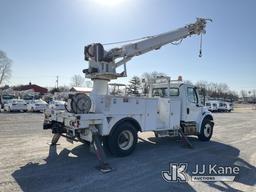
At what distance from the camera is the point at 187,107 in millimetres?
11195

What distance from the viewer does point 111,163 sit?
25.2 feet

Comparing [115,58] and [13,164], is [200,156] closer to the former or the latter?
[115,58]

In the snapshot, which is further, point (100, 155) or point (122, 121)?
point (122, 121)

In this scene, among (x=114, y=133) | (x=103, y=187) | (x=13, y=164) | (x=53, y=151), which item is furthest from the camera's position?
(x=53, y=151)

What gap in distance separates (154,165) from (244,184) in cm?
235

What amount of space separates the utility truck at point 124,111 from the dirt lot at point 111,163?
579 millimetres

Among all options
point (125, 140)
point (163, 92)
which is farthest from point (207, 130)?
point (125, 140)

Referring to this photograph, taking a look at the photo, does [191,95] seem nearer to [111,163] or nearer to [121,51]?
[121,51]

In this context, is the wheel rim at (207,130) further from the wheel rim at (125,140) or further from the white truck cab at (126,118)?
the wheel rim at (125,140)

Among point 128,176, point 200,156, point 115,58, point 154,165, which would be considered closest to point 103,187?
point 128,176

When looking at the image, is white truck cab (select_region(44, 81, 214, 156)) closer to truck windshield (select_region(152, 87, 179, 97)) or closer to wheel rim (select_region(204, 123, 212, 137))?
truck windshield (select_region(152, 87, 179, 97))

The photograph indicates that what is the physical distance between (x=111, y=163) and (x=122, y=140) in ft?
3.72

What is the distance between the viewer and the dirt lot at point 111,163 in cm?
593

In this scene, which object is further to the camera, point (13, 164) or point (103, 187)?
point (13, 164)
